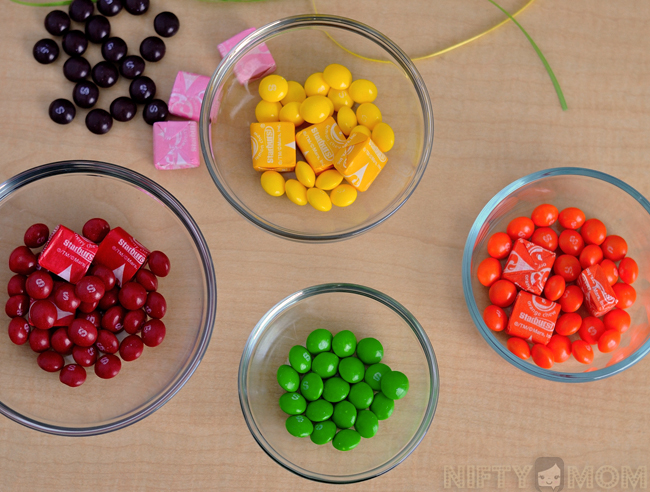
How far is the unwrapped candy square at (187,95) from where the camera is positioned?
4.00 ft

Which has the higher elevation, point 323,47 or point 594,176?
point 323,47

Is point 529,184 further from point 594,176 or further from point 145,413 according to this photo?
point 145,413

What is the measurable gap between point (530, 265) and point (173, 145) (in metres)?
0.91

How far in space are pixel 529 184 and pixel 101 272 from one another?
105 cm

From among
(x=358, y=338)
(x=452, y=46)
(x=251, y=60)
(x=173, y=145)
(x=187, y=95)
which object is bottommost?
(x=358, y=338)

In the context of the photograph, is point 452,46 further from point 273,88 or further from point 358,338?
point 358,338

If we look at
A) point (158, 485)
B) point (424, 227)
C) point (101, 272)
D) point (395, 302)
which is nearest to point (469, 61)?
point (424, 227)

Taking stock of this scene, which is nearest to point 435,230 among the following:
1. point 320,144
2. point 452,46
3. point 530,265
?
point 530,265

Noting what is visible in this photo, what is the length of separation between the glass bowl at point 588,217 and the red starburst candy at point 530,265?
96 mm

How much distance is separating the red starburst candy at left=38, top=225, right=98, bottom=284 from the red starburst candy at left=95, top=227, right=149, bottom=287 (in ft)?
0.09

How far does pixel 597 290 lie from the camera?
117cm

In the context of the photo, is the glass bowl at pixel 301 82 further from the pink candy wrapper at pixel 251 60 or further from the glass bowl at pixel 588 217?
the glass bowl at pixel 588 217

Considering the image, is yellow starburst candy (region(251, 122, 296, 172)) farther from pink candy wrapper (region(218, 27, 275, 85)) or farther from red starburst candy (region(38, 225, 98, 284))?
red starburst candy (region(38, 225, 98, 284))

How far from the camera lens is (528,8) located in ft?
4.33
